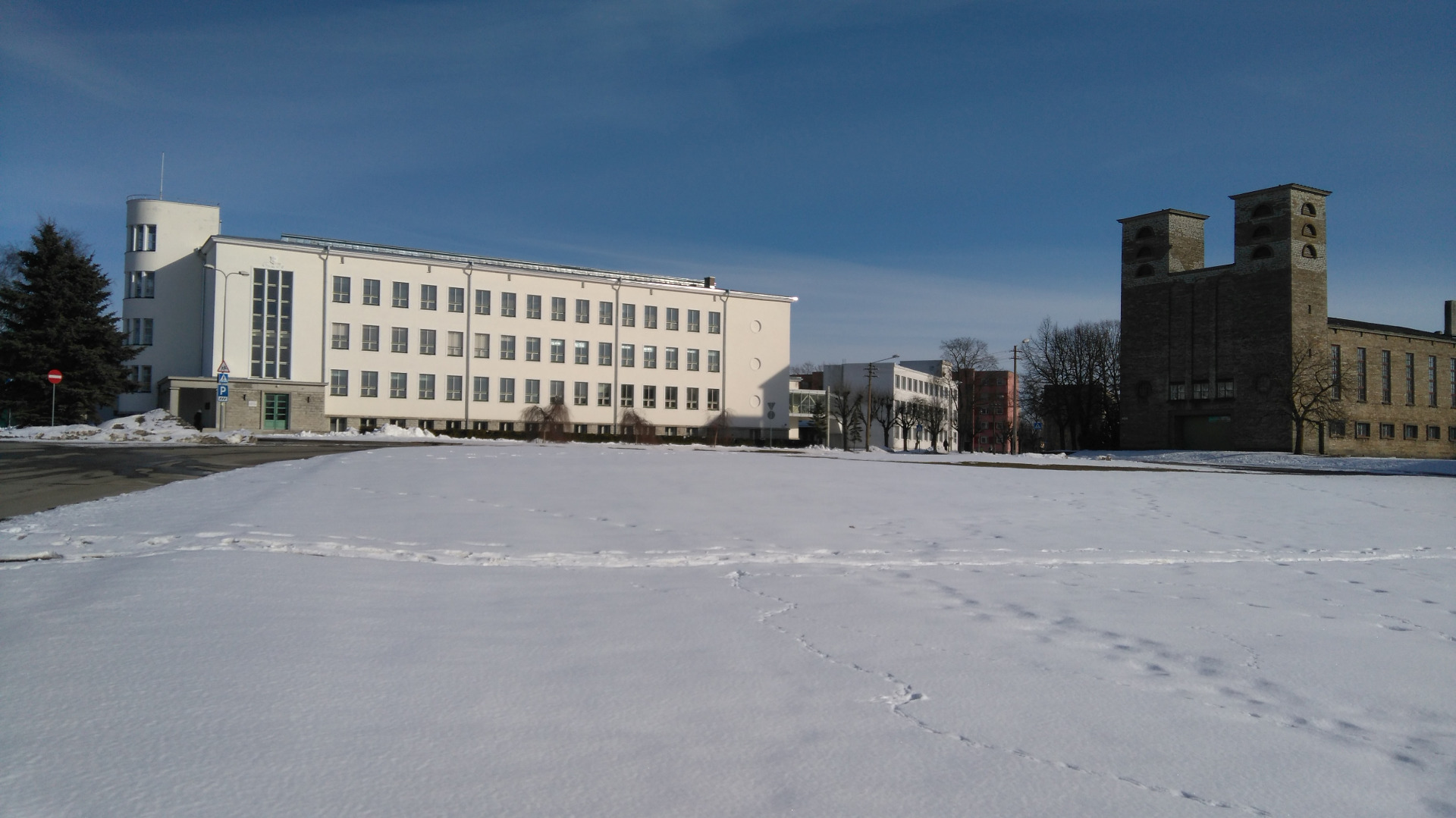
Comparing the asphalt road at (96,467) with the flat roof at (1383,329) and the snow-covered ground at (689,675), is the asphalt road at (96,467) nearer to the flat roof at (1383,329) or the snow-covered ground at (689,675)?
the snow-covered ground at (689,675)

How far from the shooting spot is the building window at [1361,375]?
206ft

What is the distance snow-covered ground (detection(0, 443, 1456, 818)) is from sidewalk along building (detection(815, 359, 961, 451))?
236 feet

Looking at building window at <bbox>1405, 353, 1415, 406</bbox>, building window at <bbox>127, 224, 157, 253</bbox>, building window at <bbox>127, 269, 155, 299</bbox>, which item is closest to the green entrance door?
building window at <bbox>127, 269, 155, 299</bbox>

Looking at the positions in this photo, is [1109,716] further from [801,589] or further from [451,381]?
[451,381]

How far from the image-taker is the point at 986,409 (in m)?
105

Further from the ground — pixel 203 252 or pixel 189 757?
pixel 203 252

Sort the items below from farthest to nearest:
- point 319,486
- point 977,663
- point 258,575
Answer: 1. point 319,486
2. point 258,575
3. point 977,663

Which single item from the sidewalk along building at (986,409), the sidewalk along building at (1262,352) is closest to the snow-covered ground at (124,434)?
the sidewalk along building at (986,409)

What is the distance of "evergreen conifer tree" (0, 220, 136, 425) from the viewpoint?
4031 centimetres

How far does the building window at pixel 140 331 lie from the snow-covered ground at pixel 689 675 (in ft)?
173

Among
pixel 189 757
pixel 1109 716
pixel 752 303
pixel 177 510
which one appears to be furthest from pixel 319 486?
pixel 752 303

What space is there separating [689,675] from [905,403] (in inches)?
3362

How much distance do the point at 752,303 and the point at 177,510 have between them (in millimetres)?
60870

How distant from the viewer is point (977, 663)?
441 centimetres
